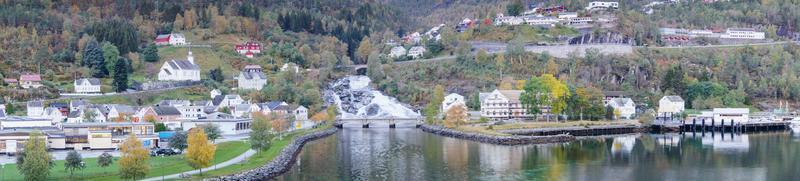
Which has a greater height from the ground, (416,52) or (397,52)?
(397,52)

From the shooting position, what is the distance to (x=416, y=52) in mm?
119125

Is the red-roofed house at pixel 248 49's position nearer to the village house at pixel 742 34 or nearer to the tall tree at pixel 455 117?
the tall tree at pixel 455 117

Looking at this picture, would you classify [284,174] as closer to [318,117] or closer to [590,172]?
[590,172]

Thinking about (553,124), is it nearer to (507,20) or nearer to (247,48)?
(247,48)

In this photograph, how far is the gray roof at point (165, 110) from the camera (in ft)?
236

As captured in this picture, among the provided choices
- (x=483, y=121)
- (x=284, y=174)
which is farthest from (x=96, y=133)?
(x=483, y=121)

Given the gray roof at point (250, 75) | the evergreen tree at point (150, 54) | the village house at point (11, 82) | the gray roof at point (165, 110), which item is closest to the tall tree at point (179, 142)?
the gray roof at point (165, 110)

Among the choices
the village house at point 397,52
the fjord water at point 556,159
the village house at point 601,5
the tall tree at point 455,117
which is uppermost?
the village house at point 601,5

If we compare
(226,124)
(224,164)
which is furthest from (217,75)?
(224,164)

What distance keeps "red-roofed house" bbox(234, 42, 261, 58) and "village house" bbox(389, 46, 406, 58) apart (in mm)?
16649

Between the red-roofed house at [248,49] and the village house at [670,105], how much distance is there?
4716 centimetres

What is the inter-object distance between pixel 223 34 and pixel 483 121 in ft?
172

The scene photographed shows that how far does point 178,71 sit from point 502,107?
32.3 meters

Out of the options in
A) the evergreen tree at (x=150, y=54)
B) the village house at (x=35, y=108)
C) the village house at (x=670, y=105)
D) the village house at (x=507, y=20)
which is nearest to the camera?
the village house at (x=35, y=108)
